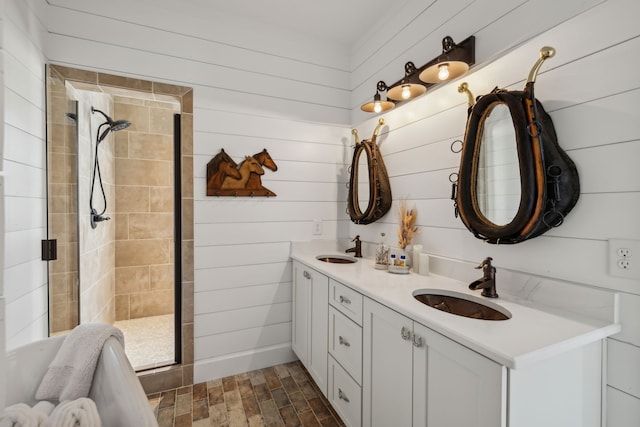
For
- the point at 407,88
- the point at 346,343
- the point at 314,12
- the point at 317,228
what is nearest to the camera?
the point at 346,343

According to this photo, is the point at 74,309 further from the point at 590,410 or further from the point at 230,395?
the point at 590,410

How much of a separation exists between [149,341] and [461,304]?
261 cm

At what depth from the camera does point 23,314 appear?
146cm

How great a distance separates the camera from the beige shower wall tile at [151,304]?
3.15 meters

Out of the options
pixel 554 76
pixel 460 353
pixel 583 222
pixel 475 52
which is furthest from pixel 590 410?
pixel 475 52

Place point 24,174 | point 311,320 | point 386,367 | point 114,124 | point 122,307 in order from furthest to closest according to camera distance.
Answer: point 122,307
point 114,124
point 311,320
point 24,174
point 386,367

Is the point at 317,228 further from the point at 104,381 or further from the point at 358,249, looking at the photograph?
the point at 104,381

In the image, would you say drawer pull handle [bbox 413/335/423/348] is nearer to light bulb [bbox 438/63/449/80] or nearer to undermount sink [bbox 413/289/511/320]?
undermount sink [bbox 413/289/511/320]

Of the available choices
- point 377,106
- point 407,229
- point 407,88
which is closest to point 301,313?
point 407,229

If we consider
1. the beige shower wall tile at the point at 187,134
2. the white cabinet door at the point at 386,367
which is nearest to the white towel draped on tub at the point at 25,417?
the white cabinet door at the point at 386,367

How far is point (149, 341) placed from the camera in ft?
8.72

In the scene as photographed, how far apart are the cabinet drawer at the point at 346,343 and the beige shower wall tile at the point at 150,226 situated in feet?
7.66

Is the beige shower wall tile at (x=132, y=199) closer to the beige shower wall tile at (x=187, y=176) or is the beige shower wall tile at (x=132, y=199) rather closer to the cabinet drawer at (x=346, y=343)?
the beige shower wall tile at (x=187, y=176)

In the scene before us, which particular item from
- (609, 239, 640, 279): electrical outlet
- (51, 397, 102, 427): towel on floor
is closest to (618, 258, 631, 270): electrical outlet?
(609, 239, 640, 279): electrical outlet
